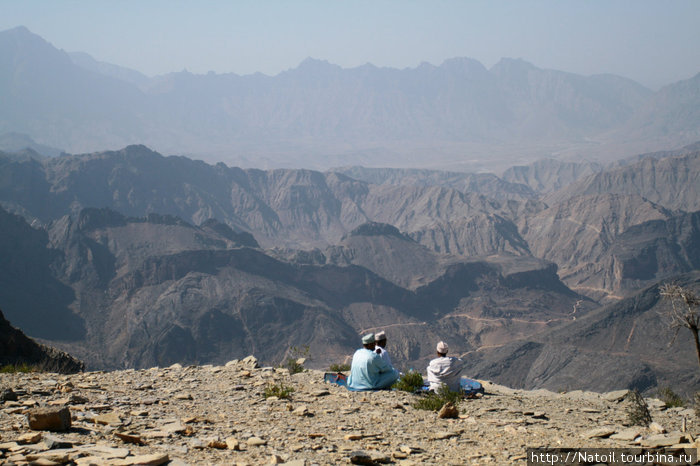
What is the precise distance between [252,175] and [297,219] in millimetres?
17102

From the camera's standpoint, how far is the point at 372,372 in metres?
8.96

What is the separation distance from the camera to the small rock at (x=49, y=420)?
6.03 m

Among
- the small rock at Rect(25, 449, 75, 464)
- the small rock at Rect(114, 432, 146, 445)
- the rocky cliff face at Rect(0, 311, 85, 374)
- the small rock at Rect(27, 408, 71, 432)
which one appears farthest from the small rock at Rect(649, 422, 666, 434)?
the rocky cliff face at Rect(0, 311, 85, 374)

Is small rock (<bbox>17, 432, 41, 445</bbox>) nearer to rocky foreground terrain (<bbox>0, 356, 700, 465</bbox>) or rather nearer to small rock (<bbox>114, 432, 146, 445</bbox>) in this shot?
rocky foreground terrain (<bbox>0, 356, 700, 465</bbox>)

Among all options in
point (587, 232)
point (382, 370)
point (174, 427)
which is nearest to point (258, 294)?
point (382, 370)

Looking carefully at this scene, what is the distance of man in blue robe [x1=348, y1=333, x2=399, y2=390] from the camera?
8891 millimetres

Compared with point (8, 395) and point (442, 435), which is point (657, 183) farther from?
point (8, 395)

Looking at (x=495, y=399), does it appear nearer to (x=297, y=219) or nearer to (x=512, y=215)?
(x=512, y=215)

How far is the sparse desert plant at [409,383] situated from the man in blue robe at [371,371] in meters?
0.10

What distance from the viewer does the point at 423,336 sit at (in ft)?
166

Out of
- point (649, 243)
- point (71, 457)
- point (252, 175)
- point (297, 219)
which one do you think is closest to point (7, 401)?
point (71, 457)

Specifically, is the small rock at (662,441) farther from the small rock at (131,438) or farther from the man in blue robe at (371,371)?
the small rock at (131,438)

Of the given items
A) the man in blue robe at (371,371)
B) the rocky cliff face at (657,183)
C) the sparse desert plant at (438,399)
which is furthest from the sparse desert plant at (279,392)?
the rocky cliff face at (657,183)

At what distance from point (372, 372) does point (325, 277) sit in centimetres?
5142
